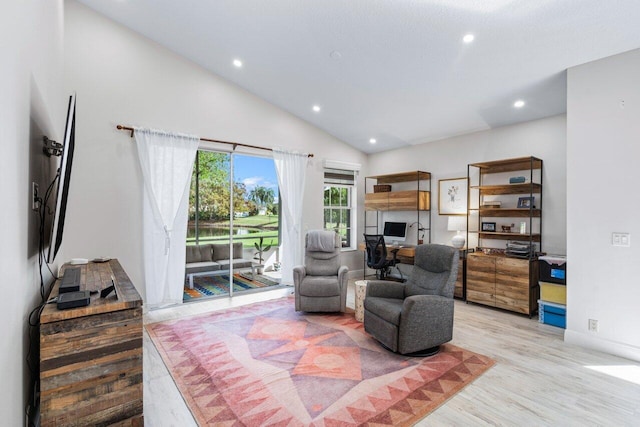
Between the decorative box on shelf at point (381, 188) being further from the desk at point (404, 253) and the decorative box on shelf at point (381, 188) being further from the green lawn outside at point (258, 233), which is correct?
the green lawn outside at point (258, 233)

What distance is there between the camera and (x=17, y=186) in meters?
1.24

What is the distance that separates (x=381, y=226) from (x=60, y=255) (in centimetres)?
524

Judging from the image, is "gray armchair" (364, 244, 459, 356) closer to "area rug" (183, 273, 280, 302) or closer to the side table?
the side table

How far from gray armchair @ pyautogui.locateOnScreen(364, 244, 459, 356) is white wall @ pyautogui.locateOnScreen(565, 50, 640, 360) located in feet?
4.63

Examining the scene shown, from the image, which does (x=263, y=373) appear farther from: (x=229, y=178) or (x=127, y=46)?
(x=127, y=46)

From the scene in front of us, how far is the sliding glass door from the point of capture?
16.5ft

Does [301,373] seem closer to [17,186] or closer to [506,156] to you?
[17,186]

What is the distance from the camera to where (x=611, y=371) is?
265 centimetres

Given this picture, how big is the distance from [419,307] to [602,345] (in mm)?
1954

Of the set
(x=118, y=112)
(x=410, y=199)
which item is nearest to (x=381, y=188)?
(x=410, y=199)

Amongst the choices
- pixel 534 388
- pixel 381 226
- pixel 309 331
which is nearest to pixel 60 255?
pixel 309 331

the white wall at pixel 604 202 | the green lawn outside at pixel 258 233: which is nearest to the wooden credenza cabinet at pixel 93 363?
the green lawn outside at pixel 258 233

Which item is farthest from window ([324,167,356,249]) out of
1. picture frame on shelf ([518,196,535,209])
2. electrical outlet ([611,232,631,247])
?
electrical outlet ([611,232,631,247])

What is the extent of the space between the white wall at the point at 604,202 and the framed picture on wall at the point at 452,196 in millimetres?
1872
